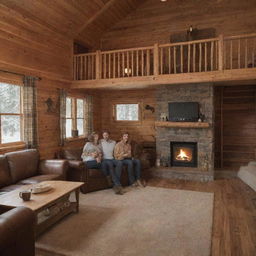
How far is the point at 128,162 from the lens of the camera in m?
5.01

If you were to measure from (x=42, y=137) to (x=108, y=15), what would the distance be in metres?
4.14

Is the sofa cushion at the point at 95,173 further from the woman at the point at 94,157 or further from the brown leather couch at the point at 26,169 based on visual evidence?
the brown leather couch at the point at 26,169

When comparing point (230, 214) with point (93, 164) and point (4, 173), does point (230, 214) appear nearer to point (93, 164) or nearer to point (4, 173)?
point (93, 164)

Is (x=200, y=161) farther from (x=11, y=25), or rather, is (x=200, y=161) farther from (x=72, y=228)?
(x=11, y=25)

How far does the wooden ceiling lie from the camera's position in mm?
4656

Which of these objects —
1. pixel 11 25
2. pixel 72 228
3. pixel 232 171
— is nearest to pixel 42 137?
pixel 11 25

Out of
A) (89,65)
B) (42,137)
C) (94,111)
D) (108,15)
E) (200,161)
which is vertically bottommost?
(200,161)

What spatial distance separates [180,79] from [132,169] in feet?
7.52

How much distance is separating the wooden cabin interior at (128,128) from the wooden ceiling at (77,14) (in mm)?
32

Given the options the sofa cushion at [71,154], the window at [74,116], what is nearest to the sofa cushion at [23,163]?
the sofa cushion at [71,154]

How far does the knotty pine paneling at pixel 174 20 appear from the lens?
20.5ft

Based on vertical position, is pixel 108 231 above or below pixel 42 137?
below

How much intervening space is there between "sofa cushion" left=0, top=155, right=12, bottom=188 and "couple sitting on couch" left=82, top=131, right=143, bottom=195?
1.46 metres

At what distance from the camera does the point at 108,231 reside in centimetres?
294
